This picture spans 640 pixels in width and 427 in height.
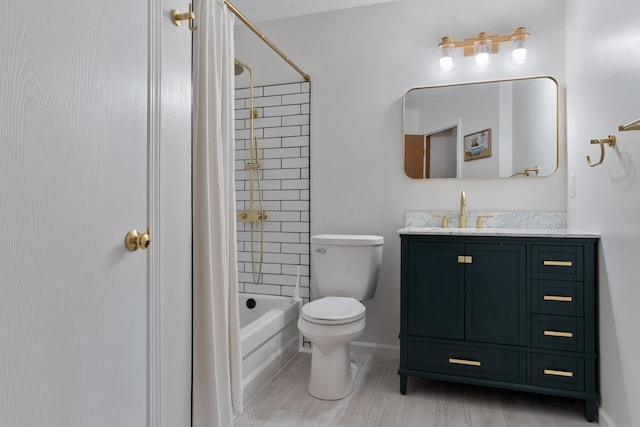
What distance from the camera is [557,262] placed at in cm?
205

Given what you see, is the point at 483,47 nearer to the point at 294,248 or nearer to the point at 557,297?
the point at 557,297

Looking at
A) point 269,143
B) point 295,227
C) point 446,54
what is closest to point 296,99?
point 269,143

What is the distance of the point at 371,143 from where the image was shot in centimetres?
286

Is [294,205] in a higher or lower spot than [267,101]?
lower

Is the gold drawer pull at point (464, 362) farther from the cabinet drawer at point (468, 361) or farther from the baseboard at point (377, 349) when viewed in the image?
the baseboard at point (377, 349)

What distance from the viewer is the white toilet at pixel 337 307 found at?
85.5 inches

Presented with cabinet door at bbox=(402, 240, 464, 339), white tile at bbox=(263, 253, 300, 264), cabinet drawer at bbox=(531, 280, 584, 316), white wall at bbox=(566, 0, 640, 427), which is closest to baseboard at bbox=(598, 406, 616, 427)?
white wall at bbox=(566, 0, 640, 427)

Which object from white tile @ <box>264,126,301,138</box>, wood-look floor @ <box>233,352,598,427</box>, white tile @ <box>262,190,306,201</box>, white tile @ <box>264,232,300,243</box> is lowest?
wood-look floor @ <box>233,352,598,427</box>

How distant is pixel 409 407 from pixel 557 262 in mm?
1071

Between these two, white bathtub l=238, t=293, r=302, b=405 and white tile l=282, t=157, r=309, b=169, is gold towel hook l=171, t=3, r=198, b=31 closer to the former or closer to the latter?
white bathtub l=238, t=293, r=302, b=405

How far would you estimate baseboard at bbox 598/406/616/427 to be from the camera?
6.02ft

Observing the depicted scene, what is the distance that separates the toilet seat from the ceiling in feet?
6.73

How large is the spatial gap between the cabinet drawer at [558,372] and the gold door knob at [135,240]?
1.95 m

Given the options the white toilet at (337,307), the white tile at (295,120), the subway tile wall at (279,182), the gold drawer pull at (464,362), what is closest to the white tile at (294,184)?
the subway tile wall at (279,182)
